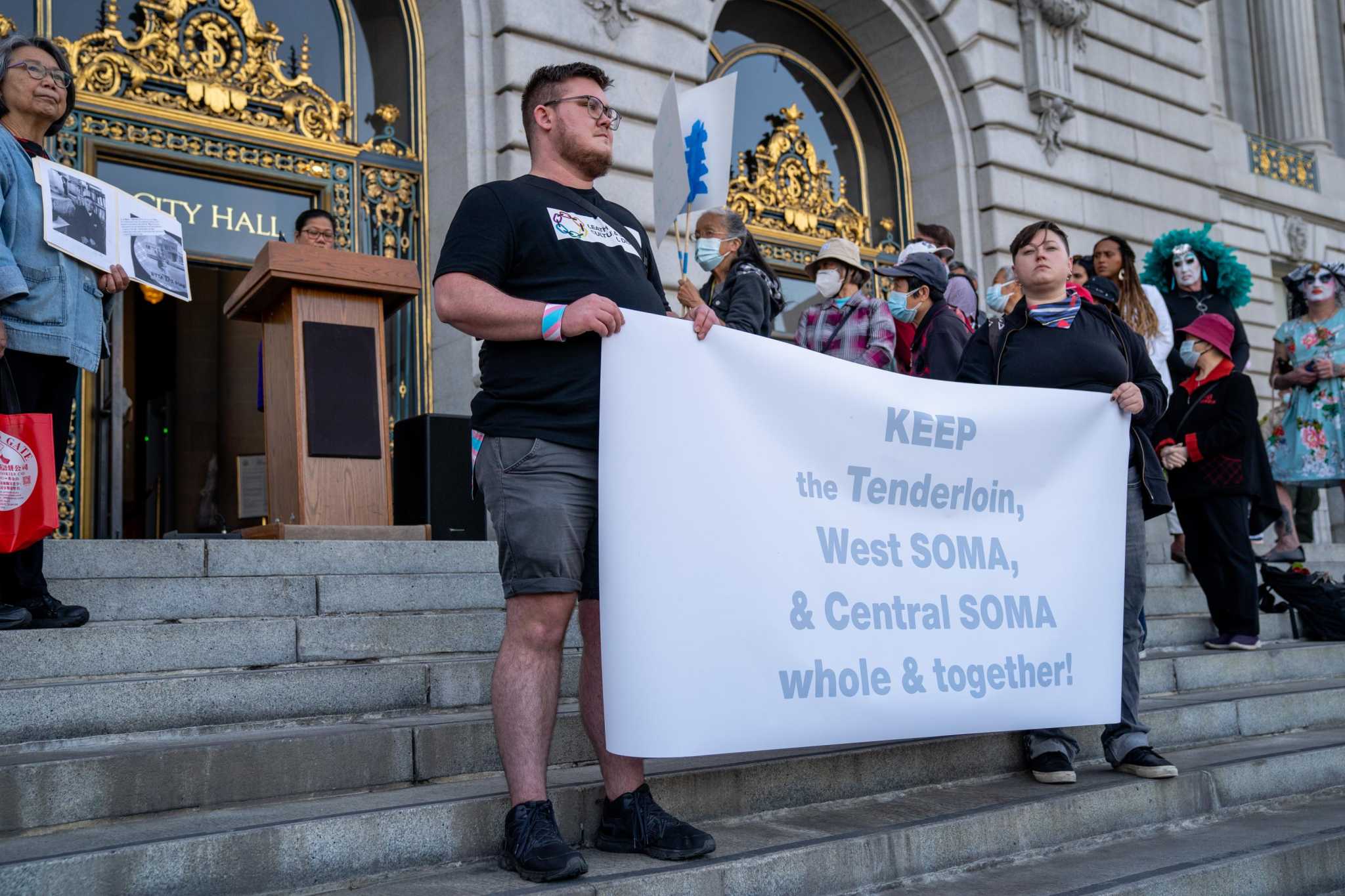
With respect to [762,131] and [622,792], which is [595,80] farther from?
[762,131]

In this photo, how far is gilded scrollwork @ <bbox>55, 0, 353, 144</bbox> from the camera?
344 inches

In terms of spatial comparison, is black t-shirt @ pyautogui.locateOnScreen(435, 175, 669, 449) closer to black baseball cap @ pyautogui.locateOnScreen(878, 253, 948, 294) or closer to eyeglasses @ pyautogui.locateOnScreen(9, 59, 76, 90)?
eyeglasses @ pyautogui.locateOnScreen(9, 59, 76, 90)

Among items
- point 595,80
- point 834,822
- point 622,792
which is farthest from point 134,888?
point 595,80

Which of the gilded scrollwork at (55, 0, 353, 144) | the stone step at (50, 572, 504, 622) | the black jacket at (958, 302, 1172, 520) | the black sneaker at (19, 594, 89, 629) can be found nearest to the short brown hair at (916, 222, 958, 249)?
the black jacket at (958, 302, 1172, 520)

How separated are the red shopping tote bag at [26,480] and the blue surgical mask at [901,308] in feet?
13.9

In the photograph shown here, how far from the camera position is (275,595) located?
16.4 feet

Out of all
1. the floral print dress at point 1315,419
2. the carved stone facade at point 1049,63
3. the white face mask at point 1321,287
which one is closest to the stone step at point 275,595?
the floral print dress at point 1315,419

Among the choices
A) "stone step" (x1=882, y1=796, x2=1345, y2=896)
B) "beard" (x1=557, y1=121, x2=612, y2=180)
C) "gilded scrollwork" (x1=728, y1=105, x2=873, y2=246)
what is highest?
"gilded scrollwork" (x1=728, y1=105, x2=873, y2=246)

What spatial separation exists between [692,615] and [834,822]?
0.94m

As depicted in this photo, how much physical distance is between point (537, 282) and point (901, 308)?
3774 millimetres

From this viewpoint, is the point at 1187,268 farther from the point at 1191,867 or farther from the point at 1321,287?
the point at 1191,867

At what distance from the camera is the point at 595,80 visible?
3.62 m

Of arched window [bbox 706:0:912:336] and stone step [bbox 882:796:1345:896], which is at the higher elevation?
arched window [bbox 706:0:912:336]

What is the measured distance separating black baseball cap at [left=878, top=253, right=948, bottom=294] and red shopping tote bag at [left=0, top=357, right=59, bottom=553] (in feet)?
13.8
